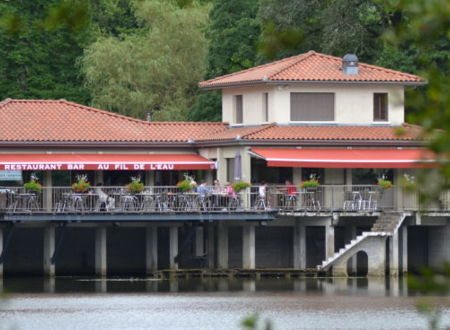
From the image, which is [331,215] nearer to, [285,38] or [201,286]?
[201,286]

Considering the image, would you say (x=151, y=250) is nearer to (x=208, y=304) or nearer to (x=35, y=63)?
(x=208, y=304)

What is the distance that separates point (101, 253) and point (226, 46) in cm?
1608

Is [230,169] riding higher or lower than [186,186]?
higher

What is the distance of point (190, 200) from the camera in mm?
44156

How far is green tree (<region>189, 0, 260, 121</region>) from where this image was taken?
193ft

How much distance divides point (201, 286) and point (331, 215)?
17.4 feet

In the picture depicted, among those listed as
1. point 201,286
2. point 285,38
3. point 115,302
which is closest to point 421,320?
point 115,302

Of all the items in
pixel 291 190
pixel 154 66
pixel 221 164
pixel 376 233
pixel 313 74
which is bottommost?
pixel 376 233

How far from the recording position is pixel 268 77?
1859 inches

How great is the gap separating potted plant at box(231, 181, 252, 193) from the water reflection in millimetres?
2677

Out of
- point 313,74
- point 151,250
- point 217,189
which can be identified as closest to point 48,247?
point 151,250

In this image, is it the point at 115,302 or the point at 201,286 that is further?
the point at 201,286

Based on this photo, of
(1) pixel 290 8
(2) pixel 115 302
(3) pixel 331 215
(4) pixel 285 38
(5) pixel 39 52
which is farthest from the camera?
(5) pixel 39 52

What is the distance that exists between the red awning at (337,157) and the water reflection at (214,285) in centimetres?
363
